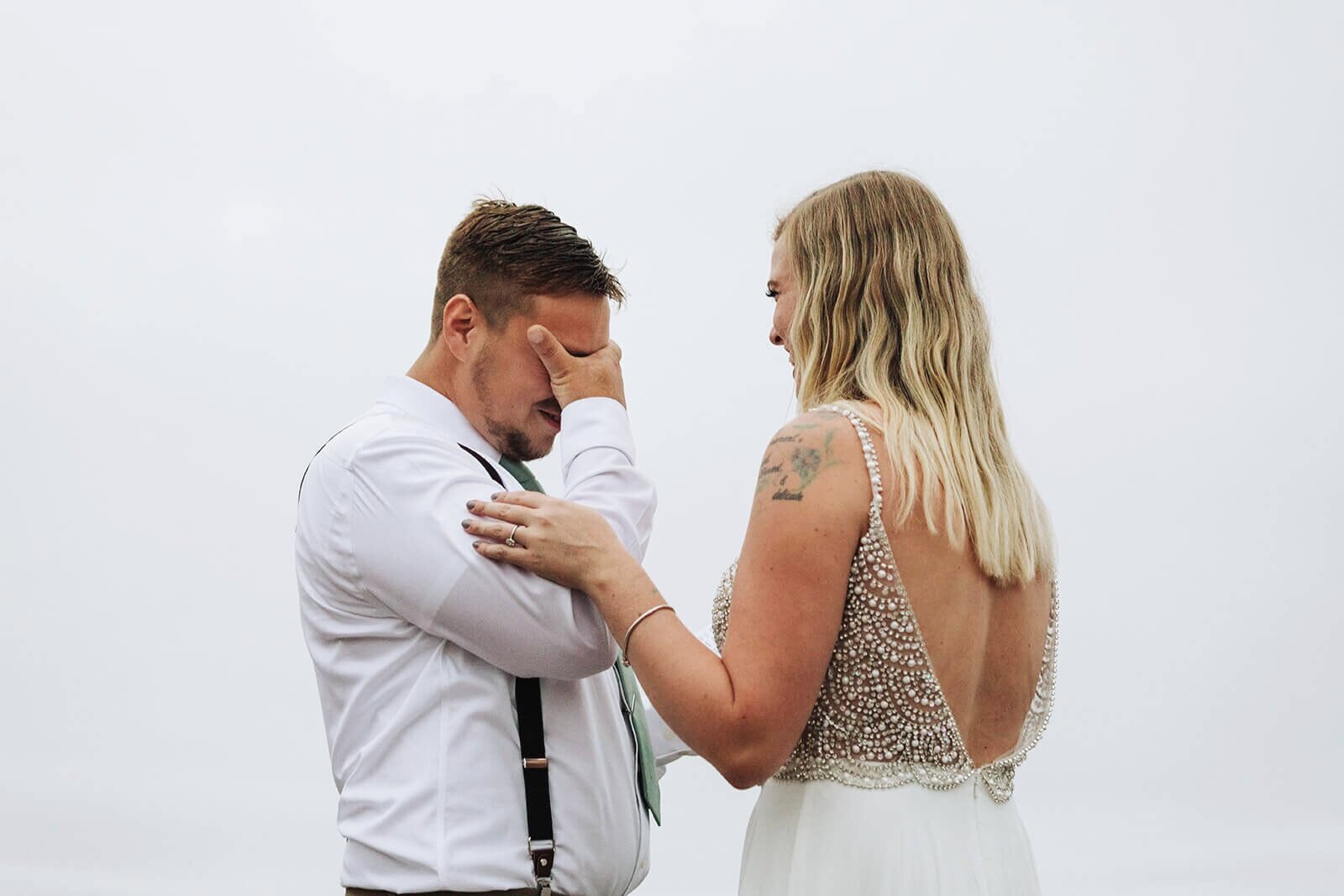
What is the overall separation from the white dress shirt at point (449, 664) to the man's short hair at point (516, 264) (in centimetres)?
21

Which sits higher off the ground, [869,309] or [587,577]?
[869,309]

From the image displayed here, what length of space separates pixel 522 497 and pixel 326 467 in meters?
0.29

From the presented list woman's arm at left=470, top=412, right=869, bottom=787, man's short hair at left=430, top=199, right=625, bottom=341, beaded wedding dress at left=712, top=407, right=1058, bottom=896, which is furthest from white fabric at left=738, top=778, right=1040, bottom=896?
man's short hair at left=430, top=199, right=625, bottom=341

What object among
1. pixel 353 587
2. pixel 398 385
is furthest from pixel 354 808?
pixel 398 385

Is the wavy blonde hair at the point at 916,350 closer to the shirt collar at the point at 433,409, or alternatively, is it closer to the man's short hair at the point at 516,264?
the man's short hair at the point at 516,264

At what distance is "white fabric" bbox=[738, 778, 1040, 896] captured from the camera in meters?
1.66

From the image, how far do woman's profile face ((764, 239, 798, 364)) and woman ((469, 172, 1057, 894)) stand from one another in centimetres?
4

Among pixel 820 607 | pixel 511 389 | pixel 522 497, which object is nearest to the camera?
pixel 820 607

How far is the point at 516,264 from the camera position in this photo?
1.94m

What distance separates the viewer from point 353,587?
5.65 feet

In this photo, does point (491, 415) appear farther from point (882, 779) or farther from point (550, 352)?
point (882, 779)

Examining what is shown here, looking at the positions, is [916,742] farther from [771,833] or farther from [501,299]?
[501,299]

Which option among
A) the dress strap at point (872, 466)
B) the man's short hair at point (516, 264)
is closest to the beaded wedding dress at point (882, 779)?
the dress strap at point (872, 466)

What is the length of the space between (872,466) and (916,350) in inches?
7.5
